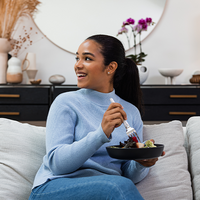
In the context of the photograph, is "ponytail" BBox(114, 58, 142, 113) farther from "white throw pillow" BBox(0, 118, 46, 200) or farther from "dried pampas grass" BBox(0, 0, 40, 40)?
"dried pampas grass" BBox(0, 0, 40, 40)

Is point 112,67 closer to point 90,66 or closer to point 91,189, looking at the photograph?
point 90,66

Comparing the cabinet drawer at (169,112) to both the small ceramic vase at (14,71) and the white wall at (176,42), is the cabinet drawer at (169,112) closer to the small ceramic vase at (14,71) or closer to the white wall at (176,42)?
the white wall at (176,42)

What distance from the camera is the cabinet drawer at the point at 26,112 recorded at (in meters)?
2.40

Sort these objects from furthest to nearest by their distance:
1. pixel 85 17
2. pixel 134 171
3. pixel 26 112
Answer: pixel 85 17
pixel 26 112
pixel 134 171

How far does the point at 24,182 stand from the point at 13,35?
6.47 ft

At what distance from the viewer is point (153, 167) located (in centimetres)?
137

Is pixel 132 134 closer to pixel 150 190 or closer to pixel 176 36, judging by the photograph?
pixel 150 190

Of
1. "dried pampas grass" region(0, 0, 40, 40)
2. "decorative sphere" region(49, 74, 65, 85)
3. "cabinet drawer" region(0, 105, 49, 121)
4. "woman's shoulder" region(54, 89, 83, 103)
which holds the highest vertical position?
"dried pampas grass" region(0, 0, 40, 40)

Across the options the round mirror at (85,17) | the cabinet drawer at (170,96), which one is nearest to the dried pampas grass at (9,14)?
the round mirror at (85,17)

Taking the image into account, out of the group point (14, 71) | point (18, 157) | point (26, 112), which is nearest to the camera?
point (18, 157)

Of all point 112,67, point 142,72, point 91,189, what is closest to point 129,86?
point 112,67

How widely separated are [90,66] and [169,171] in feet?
2.06

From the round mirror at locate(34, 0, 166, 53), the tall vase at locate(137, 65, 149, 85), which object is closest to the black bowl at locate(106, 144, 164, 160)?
the tall vase at locate(137, 65, 149, 85)

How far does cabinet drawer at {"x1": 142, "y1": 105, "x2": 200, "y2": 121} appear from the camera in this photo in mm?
2479
